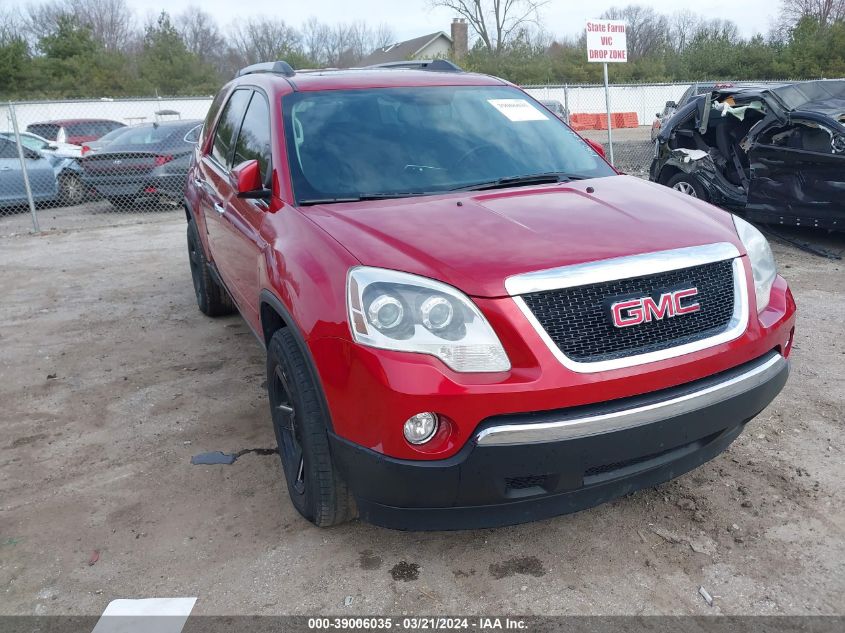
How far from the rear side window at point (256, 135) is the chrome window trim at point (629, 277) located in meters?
1.64

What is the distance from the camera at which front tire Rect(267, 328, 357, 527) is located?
8.57ft

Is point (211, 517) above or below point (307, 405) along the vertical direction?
below

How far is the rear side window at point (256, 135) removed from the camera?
138 inches

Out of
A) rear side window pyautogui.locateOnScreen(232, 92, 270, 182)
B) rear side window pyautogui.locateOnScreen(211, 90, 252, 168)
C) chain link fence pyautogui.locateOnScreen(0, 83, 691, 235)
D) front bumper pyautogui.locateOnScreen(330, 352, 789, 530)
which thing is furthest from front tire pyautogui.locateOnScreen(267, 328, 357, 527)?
chain link fence pyautogui.locateOnScreen(0, 83, 691, 235)

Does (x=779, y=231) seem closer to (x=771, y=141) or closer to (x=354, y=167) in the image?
(x=771, y=141)

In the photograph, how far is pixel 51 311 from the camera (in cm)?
652

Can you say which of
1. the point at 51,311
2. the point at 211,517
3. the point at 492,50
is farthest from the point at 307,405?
the point at 492,50

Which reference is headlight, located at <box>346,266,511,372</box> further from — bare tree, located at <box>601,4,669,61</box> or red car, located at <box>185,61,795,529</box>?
bare tree, located at <box>601,4,669,61</box>

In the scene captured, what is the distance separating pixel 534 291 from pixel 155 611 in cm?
170

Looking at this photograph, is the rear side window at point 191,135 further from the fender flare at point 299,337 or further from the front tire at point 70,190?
the fender flare at point 299,337

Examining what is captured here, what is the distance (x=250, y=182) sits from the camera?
128 inches

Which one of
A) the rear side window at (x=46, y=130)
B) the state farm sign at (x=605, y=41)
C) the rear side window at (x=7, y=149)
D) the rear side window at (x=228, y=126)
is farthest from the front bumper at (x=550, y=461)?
the rear side window at (x=46, y=130)

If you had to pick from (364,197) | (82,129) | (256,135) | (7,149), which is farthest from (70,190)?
(364,197)

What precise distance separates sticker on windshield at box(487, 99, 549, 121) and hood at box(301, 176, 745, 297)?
0.79 metres
